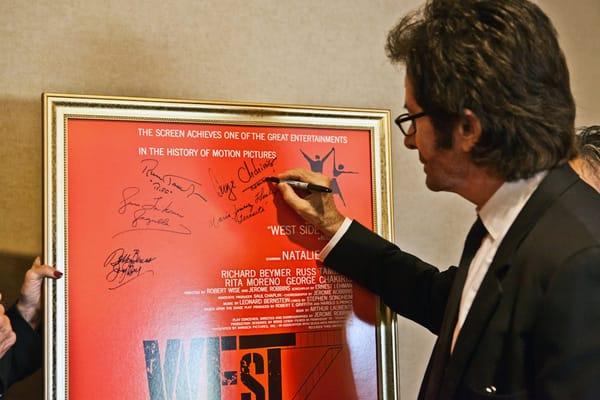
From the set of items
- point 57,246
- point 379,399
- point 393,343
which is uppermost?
point 57,246

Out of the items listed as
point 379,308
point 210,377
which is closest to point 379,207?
point 379,308

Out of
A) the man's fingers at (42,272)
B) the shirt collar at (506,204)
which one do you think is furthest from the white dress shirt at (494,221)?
the man's fingers at (42,272)

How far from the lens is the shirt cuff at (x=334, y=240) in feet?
4.58

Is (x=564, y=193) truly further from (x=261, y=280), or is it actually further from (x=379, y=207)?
(x=261, y=280)

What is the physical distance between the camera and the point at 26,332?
1.22 metres

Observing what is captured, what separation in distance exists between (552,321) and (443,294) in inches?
16.6

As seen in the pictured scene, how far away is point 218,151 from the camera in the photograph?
1.34 m

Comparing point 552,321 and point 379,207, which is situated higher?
point 379,207

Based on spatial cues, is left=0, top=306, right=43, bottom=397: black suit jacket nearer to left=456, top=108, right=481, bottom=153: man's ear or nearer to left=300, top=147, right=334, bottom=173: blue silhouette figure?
left=300, top=147, right=334, bottom=173: blue silhouette figure

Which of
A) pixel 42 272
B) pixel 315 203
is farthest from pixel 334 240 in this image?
pixel 42 272

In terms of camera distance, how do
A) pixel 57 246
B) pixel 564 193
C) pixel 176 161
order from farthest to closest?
1. pixel 176 161
2. pixel 57 246
3. pixel 564 193

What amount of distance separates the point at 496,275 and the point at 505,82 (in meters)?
0.32
